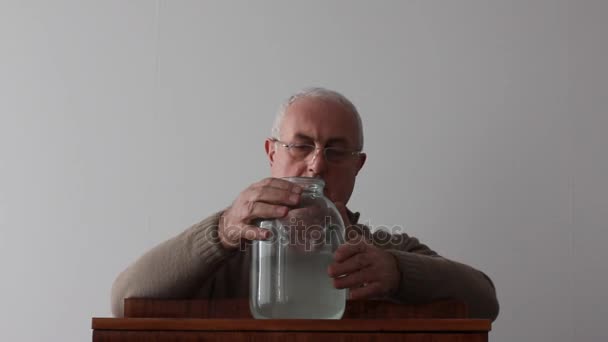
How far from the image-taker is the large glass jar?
0.71m

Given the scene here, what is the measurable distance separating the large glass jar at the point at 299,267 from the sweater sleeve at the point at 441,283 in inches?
7.4

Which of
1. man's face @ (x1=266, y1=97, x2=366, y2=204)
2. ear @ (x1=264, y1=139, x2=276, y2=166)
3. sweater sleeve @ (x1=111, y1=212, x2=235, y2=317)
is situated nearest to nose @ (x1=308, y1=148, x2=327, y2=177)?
man's face @ (x1=266, y1=97, x2=366, y2=204)

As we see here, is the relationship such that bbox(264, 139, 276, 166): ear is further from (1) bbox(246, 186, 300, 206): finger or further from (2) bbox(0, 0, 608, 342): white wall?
(1) bbox(246, 186, 300, 206): finger

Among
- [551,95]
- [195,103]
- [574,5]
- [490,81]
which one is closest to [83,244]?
[195,103]

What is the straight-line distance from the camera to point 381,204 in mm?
1577

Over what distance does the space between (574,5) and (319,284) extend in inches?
45.8

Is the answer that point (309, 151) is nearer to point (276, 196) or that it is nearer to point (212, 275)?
point (212, 275)

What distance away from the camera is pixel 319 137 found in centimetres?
124

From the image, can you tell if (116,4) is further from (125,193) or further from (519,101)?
(519,101)

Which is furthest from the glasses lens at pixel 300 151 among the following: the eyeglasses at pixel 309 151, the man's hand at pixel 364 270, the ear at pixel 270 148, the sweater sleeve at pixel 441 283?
the man's hand at pixel 364 270

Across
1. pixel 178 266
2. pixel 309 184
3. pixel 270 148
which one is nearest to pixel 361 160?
pixel 270 148

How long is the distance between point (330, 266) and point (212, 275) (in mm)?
262

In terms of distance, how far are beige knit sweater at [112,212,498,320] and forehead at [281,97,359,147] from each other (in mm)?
247

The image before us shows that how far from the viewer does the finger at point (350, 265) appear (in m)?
0.73
